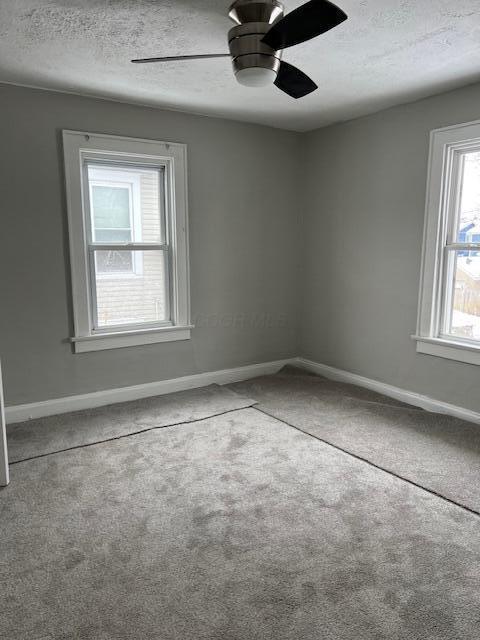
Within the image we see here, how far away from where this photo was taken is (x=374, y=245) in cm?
406

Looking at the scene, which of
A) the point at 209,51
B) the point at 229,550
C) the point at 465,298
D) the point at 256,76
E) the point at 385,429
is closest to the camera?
the point at 229,550

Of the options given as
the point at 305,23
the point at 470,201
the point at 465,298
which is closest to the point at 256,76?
the point at 305,23

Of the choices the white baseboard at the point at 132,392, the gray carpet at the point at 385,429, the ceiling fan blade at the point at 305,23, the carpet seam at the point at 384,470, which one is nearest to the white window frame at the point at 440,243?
the gray carpet at the point at 385,429

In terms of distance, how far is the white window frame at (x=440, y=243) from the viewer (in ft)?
11.0

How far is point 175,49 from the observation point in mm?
2646

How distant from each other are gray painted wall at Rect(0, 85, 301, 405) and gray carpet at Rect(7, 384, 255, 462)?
220 millimetres

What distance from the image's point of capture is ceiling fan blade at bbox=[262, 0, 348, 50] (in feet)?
5.46

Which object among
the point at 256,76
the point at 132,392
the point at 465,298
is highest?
the point at 256,76

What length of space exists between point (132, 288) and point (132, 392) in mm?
907

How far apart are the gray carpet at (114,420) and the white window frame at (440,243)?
1.60 meters

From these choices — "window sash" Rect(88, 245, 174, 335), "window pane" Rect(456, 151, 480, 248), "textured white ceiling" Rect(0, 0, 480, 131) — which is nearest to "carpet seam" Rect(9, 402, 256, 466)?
"window sash" Rect(88, 245, 174, 335)

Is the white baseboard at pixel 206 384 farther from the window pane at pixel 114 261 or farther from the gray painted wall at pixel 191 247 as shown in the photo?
the window pane at pixel 114 261

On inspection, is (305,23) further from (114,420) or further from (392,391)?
(392,391)

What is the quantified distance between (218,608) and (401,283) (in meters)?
2.94
